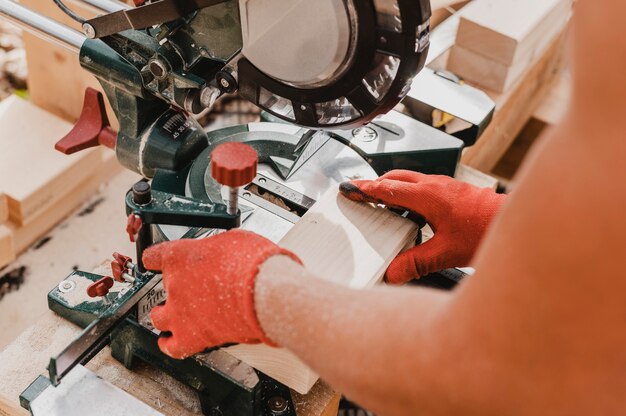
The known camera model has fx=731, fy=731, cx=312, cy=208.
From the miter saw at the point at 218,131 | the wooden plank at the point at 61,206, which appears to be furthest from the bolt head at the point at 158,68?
the wooden plank at the point at 61,206

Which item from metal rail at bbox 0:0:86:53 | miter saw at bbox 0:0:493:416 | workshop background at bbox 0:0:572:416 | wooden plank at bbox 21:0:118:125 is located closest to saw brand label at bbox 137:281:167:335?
miter saw at bbox 0:0:493:416

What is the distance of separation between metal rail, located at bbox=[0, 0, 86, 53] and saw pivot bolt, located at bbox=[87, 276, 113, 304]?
443 mm

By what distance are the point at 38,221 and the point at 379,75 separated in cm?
Result: 137

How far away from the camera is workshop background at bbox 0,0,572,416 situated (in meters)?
2.04

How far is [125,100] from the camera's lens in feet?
4.49

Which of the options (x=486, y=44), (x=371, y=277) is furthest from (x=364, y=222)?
(x=486, y=44)

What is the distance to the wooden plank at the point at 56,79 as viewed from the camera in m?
2.18

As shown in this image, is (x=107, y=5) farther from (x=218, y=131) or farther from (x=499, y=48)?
(x=499, y=48)

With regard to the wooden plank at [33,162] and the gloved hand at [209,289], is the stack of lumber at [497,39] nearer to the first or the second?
the wooden plank at [33,162]

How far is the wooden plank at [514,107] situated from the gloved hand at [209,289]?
1187 mm

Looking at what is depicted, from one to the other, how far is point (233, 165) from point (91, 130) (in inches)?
21.1

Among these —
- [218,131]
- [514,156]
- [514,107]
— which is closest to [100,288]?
[218,131]

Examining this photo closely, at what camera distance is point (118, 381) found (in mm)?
1315

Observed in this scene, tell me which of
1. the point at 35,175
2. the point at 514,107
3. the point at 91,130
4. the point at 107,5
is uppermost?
the point at 107,5
